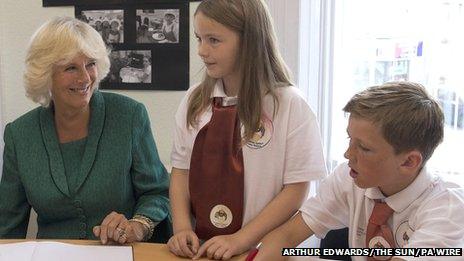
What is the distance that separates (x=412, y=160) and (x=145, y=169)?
92cm

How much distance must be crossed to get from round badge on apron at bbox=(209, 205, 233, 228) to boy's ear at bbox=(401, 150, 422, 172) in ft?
1.73

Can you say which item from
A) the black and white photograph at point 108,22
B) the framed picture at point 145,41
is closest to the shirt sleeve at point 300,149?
the framed picture at point 145,41

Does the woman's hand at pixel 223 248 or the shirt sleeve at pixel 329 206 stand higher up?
the shirt sleeve at pixel 329 206

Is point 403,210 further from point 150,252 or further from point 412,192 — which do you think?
point 150,252

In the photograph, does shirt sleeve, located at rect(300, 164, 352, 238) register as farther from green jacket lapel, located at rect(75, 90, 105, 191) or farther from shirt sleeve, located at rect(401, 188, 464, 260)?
green jacket lapel, located at rect(75, 90, 105, 191)

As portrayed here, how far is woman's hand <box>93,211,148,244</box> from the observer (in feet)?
4.37

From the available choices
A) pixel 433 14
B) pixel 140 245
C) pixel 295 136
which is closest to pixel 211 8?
pixel 295 136

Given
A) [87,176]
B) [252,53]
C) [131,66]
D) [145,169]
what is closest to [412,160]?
[252,53]

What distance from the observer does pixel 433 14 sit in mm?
1924

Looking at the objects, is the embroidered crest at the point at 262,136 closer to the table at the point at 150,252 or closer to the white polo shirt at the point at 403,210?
the white polo shirt at the point at 403,210

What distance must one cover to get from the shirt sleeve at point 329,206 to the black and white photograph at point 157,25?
1.08m

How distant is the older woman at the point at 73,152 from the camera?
1.61m

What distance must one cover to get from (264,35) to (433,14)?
909mm

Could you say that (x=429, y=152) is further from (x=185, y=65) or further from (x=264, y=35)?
(x=185, y=65)
